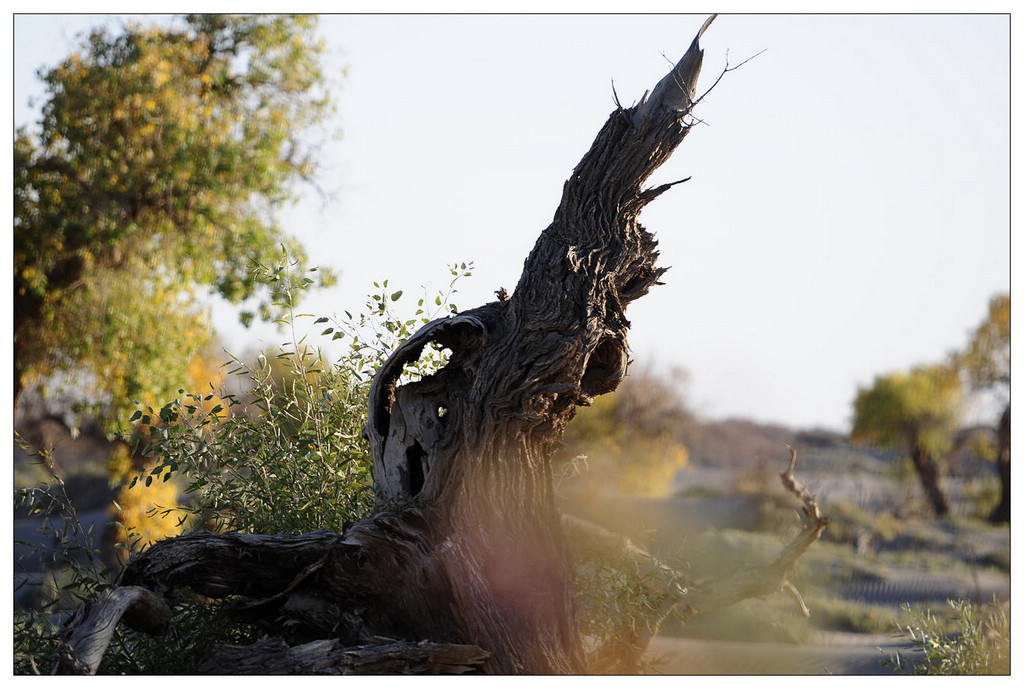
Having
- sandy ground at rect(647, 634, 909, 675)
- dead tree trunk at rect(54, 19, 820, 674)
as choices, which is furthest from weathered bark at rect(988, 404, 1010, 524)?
dead tree trunk at rect(54, 19, 820, 674)

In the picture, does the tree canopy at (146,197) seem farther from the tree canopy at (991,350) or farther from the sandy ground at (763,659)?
the tree canopy at (991,350)

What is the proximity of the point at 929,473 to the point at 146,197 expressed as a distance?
43.0 feet

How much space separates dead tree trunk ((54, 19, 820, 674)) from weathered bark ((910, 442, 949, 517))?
559 inches

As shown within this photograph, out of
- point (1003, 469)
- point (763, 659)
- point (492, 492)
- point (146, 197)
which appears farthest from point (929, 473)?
point (492, 492)

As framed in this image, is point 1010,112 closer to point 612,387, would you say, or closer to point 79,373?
point 612,387

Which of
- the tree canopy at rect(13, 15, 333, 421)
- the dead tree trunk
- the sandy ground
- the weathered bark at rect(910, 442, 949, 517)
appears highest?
the tree canopy at rect(13, 15, 333, 421)

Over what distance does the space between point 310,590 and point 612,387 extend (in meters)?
1.25

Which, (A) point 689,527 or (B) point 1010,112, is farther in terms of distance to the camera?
(A) point 689,527

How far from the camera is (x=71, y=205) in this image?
831 cm

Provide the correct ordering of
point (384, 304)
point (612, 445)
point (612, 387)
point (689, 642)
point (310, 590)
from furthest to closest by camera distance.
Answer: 1. point (612, 445)
2. point (689, 642)
3. point (384, 304)
4. point (612, 387)
5. point (310, 590)

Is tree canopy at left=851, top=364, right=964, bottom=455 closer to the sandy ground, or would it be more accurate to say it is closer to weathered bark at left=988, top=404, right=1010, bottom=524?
weathered bark at left=988, top=404, right=1010, bottom=524

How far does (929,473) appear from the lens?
635 inches

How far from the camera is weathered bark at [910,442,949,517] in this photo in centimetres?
1591

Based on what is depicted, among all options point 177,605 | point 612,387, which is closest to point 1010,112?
point 612,387
